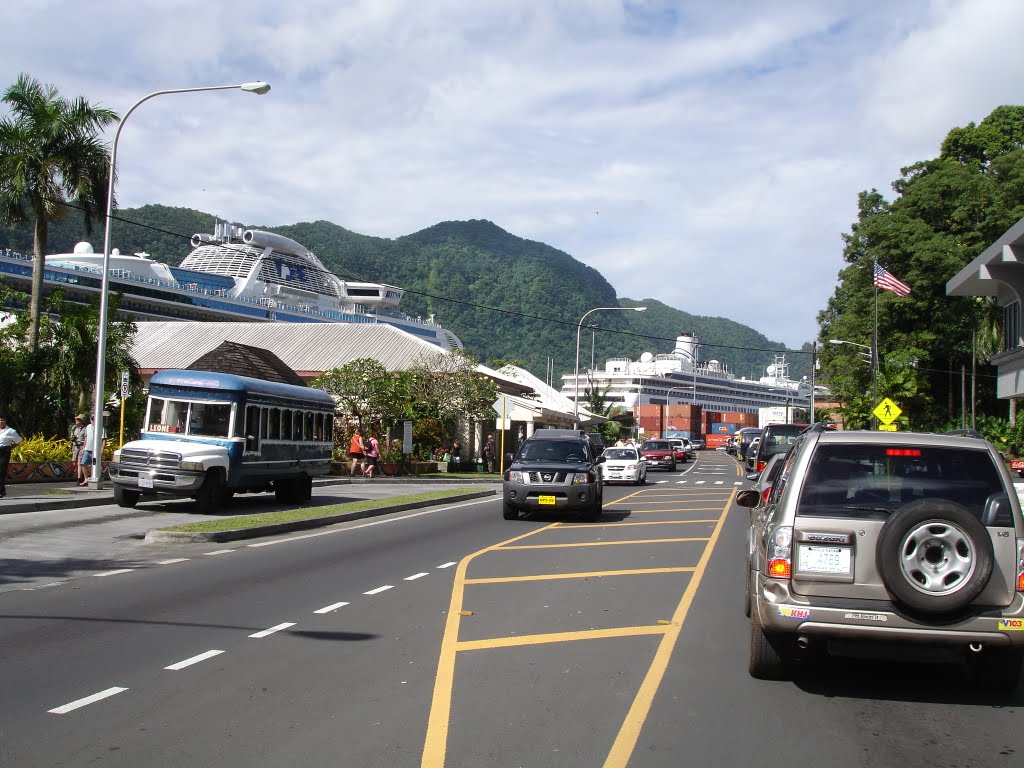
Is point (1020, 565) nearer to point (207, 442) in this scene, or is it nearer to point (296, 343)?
point (207, 442)

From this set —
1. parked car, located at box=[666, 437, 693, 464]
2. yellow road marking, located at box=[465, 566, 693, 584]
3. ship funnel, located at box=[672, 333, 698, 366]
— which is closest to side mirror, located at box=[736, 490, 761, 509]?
yellow road marking, located at box=[465, 566, 693, 584]

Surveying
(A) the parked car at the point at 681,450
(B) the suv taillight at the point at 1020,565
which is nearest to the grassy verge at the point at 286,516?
(B) the suv taillight at the point at 1020,565

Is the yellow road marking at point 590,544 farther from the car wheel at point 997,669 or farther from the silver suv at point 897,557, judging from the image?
the car wheel at point 997,669

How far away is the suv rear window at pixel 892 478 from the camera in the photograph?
21.4ft

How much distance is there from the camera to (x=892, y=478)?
22.2 feet

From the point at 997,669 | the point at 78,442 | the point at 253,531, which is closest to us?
the point at 997,669

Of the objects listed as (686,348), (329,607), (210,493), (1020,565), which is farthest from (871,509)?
(686,348)

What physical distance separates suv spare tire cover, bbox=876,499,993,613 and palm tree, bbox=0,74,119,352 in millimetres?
27380

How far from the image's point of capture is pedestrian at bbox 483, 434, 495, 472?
46469 millimetres

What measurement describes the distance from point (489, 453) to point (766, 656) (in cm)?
4001

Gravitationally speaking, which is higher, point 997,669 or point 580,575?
point 997,669

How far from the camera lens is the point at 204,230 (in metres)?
147

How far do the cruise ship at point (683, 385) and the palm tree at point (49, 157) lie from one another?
95790 millimetres

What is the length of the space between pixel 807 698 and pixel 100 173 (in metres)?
27.4
